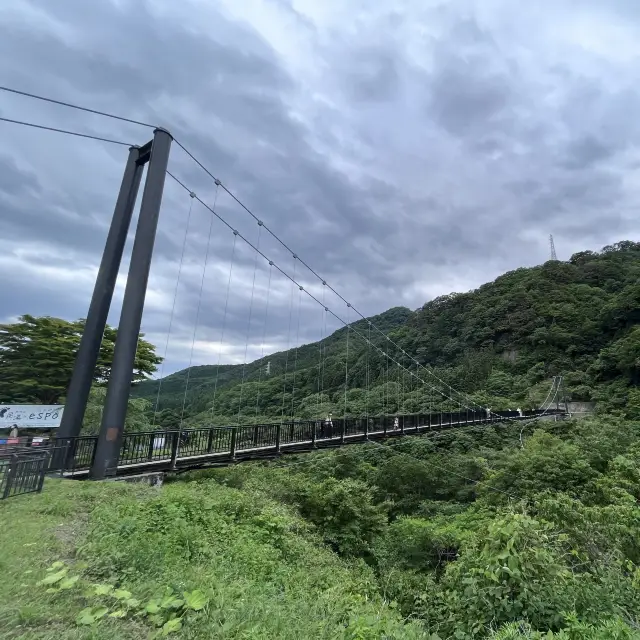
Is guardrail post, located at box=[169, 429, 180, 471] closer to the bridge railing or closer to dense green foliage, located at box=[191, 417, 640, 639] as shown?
the bridge railing

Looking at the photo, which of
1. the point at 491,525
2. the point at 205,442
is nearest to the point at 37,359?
the point at 205,442

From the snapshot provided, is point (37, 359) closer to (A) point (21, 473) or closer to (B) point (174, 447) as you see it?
(B) point (174, 447)

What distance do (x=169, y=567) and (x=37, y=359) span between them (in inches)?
648

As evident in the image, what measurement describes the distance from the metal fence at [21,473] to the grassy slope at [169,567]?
8.5 inches

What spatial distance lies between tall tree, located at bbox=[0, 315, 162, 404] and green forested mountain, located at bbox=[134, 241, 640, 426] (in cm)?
697

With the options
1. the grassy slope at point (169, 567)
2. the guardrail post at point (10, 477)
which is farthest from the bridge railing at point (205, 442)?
the guardrail post at point (10, 477)

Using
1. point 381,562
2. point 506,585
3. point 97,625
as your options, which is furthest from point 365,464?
point 97,625

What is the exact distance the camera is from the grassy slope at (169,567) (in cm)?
220

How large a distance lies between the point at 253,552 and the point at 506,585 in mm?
2809

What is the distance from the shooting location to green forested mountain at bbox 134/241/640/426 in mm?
30969

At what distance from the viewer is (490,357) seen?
46438 millimetres

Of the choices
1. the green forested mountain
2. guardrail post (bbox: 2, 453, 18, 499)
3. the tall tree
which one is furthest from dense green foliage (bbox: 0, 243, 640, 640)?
the green forested mountain

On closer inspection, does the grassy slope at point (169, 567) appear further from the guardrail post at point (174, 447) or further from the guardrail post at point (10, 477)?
the guardrail post at point (174, 447)

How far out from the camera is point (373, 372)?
161ft
